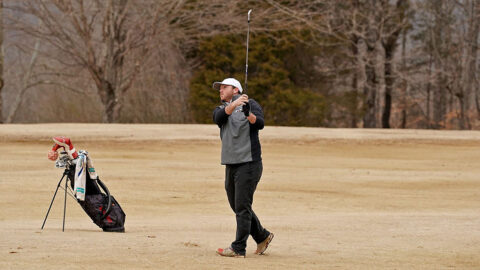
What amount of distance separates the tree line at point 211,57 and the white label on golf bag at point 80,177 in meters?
21.4

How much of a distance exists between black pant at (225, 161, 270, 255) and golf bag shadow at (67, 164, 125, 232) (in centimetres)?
202

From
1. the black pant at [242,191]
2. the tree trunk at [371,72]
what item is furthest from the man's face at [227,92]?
the tree trunk at [371,72]

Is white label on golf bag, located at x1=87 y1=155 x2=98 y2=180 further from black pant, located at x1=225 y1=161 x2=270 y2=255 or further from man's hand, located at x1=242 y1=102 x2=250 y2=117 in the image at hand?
man's hand, located at x1=242 y1=102 x2=250 y2=117

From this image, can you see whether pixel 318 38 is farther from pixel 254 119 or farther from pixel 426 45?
pixel 254 119

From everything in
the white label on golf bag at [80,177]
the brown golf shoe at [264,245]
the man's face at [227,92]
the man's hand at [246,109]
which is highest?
the man's face at [227,92]

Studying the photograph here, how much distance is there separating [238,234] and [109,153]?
1563 cm

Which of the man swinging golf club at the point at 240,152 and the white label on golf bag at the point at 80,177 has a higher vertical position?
the man swinging golf club at the point at 240,152

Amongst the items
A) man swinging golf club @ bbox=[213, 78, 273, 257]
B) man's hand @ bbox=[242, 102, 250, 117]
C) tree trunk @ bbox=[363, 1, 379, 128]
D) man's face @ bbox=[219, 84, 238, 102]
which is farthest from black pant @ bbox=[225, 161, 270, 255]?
tree trunk @ bbox=[363, 1, 379, 128]

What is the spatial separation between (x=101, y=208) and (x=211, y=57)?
31612 mm

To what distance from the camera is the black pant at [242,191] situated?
8.03 metres

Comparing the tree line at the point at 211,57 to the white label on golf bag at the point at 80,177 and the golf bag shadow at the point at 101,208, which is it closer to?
the golf bag shadow at the point at 101,208

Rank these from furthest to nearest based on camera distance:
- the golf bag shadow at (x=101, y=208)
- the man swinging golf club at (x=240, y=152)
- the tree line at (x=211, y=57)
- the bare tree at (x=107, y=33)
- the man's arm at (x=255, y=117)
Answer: the tree line at (x=211, y=57) → the bare tree at (x=107, y=33) → the golf bag shadow at (x=101, y=208) → the man swinging golf club at (x=240, y=152) → the man's arm at (x=255, y=117)

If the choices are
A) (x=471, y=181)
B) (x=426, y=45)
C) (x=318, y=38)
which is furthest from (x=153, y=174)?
(x=426, y=45)

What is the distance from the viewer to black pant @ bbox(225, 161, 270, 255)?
26.3 ft
